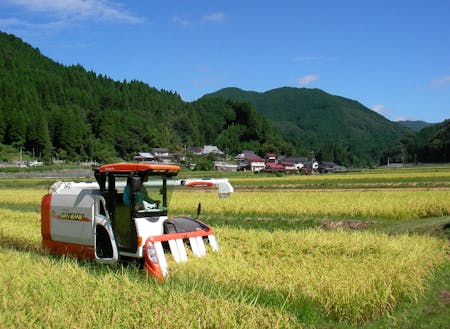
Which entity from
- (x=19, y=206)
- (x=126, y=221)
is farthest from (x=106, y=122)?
(x=126, y=221)

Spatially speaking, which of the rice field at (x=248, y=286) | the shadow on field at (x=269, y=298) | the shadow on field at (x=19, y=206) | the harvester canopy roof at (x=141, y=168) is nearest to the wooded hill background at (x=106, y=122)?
the shadow on field at (x=19, y=206)

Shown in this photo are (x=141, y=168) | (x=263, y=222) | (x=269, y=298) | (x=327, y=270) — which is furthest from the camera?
(x=263, y=222)

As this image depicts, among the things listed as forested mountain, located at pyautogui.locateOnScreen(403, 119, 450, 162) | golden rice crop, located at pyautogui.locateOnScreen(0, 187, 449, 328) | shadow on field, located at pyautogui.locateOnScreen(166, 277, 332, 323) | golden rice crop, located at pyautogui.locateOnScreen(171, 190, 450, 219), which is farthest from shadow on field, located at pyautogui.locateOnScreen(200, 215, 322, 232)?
forested mountain, located at pyautogui.locateOnScreen(403, 119, 450, 162)

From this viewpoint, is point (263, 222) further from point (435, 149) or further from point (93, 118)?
point (93, 118)

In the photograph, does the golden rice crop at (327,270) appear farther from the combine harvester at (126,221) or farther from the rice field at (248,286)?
the combine harvester at (126,221)

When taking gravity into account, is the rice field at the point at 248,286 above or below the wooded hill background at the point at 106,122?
below

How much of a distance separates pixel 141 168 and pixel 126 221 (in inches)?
40.7

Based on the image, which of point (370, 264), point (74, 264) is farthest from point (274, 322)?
point (74, 264)

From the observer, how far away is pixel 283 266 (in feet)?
26.2

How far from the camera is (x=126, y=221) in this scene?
8.89m

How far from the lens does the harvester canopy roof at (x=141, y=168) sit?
876 centimetres

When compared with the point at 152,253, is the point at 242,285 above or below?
below

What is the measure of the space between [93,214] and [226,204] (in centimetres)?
1243

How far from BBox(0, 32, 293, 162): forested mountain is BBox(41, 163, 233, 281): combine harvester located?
10306 centimetres
